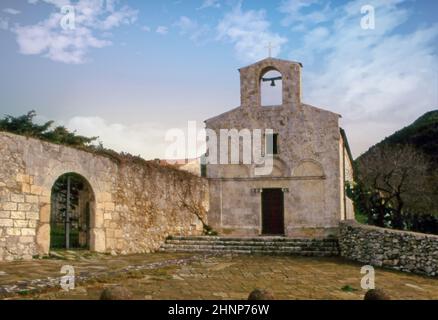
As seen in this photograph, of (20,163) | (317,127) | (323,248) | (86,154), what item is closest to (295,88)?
(317,127)

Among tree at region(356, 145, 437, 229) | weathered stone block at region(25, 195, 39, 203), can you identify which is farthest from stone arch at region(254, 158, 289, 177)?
weathered stone block at region(25, 195, 39, 203)

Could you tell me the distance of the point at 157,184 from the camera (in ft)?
48.2

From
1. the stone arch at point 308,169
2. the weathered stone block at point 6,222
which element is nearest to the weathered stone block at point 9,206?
the weathered stone block at point 6,222

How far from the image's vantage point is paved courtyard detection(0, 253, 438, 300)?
21.1 ft

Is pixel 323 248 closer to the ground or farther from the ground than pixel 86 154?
closer to the ground

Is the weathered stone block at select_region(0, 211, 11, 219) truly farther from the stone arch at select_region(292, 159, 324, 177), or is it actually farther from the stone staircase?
the stone arch at select_region(292, 159, 324, 177)

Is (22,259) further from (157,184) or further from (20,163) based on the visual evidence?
(157,184)

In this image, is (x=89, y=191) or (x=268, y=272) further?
(x=89, y=191)

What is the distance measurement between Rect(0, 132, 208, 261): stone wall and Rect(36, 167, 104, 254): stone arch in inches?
0.8

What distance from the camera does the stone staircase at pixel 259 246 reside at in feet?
A: 45.7

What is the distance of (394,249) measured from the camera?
35.0ft

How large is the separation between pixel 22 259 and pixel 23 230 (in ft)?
1.91

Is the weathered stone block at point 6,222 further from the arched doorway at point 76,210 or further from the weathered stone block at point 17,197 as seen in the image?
the arched doorway at point 76,210

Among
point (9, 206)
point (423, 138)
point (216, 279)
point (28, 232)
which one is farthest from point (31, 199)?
point (423, 138)
